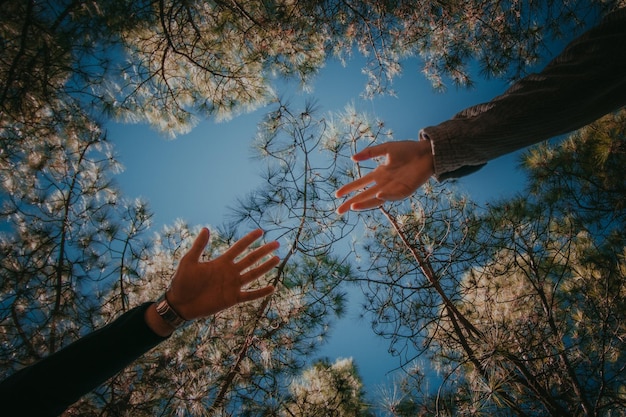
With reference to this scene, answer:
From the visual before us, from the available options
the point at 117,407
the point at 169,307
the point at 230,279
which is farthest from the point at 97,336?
the point at 117,407

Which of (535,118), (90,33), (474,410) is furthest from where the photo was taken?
(90,33)

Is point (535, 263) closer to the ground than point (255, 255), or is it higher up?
closer to the ground

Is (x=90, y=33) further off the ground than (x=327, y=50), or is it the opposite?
(x=90, y=33)

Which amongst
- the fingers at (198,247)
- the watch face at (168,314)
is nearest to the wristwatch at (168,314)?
the watch face at (168,314)

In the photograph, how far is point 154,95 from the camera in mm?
2494

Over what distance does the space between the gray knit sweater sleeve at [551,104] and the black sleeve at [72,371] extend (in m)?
0.93

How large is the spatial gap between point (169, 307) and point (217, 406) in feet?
3.72

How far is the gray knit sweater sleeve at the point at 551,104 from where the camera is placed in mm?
616

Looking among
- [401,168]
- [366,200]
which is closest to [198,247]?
[366,200]

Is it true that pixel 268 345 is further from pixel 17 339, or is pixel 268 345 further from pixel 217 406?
pixel 17 339

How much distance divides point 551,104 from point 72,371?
1.22 meters

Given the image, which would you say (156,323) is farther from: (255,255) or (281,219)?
(281,219)

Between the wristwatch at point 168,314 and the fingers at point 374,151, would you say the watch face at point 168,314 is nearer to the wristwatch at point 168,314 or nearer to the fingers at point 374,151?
the wristwatch at point 168,314

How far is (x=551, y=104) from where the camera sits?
2.11 feet
